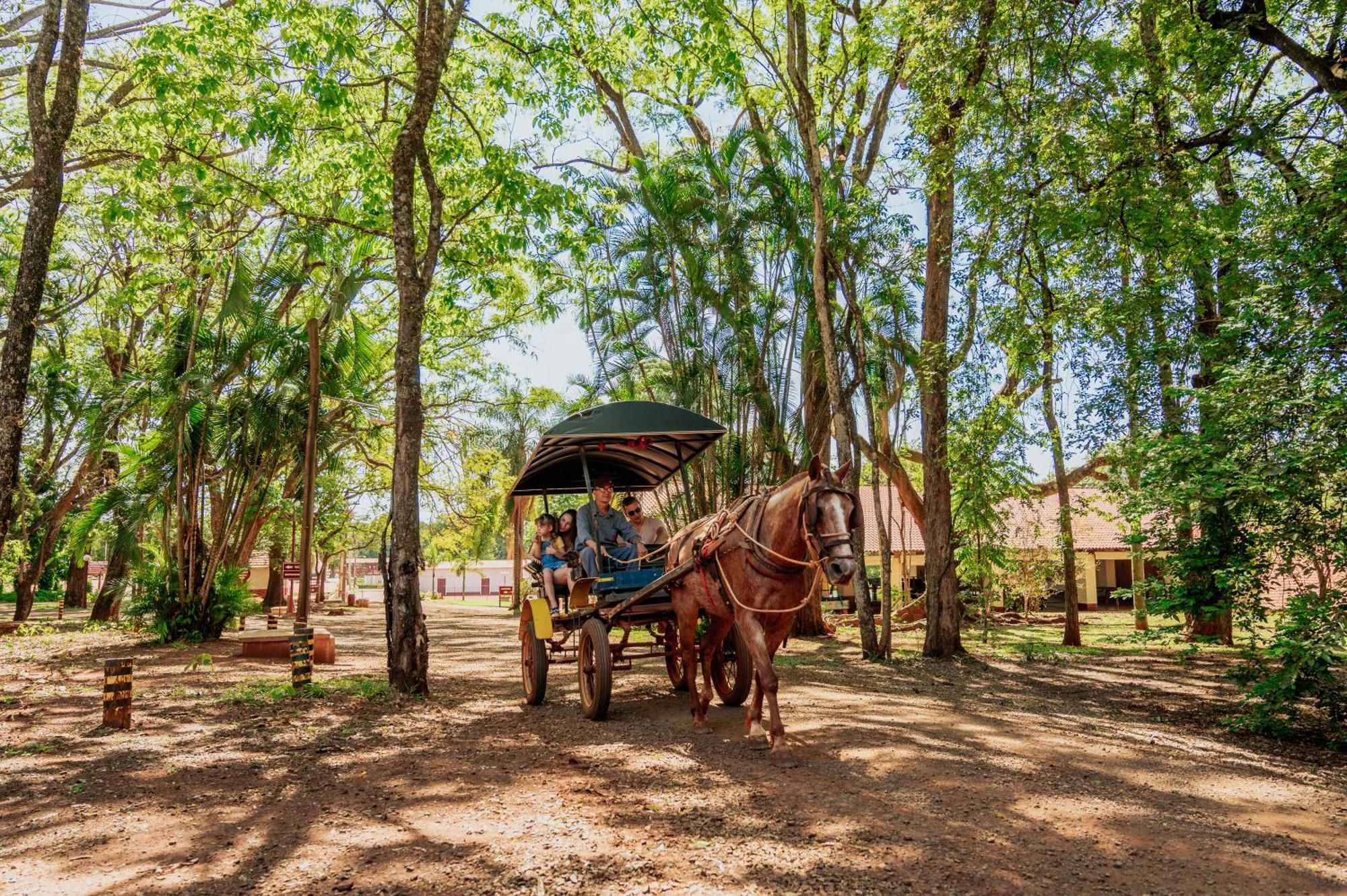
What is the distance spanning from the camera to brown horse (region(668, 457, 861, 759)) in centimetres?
581

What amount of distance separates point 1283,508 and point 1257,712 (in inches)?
81.7

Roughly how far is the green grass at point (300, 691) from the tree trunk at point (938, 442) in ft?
28.1

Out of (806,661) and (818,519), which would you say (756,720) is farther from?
(806,661)

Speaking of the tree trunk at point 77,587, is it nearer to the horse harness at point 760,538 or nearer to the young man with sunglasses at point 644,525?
the young man with sunglasses at point 644,525

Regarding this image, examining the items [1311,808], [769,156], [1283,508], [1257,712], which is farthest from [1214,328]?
[769,156]

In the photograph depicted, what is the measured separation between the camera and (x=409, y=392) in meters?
9.23

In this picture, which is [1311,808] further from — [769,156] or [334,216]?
[334,216]

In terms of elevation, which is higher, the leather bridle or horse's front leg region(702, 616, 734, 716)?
the leather bridle

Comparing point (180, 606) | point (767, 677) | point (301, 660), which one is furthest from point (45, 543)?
point (767, 677)

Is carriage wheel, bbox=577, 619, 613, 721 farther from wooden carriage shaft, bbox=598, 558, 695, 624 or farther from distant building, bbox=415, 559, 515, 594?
distant building, bbox=415, 559, 515, 594

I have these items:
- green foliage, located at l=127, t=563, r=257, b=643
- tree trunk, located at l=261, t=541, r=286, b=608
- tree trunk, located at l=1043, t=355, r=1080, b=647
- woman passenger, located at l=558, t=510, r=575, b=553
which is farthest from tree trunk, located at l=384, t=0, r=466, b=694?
tree trunk, located at l=261, t=541, r=286, b=608

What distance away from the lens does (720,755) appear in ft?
20.5

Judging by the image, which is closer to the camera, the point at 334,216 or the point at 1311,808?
the point at 1311,808

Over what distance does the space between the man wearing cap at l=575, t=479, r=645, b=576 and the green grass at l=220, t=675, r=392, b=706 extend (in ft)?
9.78
